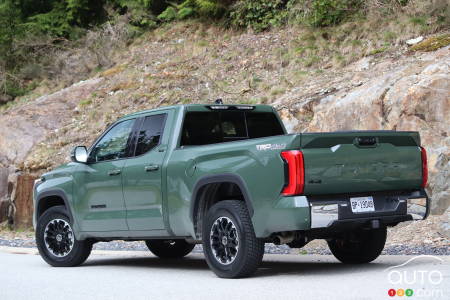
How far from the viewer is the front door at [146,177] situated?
9633 millimetres

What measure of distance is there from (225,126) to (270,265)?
1.92 m

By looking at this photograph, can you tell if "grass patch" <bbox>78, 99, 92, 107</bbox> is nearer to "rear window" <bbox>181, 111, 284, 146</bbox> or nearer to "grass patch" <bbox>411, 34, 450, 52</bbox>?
"grass patch" <bbox>411, 34, 450, 52</bbox>

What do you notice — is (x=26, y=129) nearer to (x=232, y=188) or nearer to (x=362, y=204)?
(x=232, y=188)

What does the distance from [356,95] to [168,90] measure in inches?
323

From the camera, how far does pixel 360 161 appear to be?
8250 mm

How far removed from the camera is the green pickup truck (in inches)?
316

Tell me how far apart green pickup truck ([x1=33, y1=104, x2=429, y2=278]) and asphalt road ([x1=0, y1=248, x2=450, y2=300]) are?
39cm

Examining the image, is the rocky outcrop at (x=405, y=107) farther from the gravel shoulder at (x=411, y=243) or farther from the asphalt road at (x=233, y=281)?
the asphalt road at (x=233, y=281)

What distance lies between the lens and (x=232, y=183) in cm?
880

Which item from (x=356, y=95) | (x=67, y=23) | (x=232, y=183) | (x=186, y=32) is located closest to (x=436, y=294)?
(x=232, y=183)

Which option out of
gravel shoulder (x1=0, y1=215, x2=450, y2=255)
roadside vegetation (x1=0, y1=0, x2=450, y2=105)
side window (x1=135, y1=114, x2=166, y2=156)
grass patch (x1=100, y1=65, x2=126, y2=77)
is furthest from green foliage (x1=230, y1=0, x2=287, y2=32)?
side window (x1=135, y1=114, x2=166, y2=156)

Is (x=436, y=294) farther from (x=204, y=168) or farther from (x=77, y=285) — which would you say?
(x=77, y=285)

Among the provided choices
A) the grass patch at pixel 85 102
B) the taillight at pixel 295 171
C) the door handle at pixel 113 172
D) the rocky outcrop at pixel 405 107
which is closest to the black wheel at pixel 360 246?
the taillight at pixel 295 171

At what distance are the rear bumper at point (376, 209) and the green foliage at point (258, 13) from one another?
1517cm
